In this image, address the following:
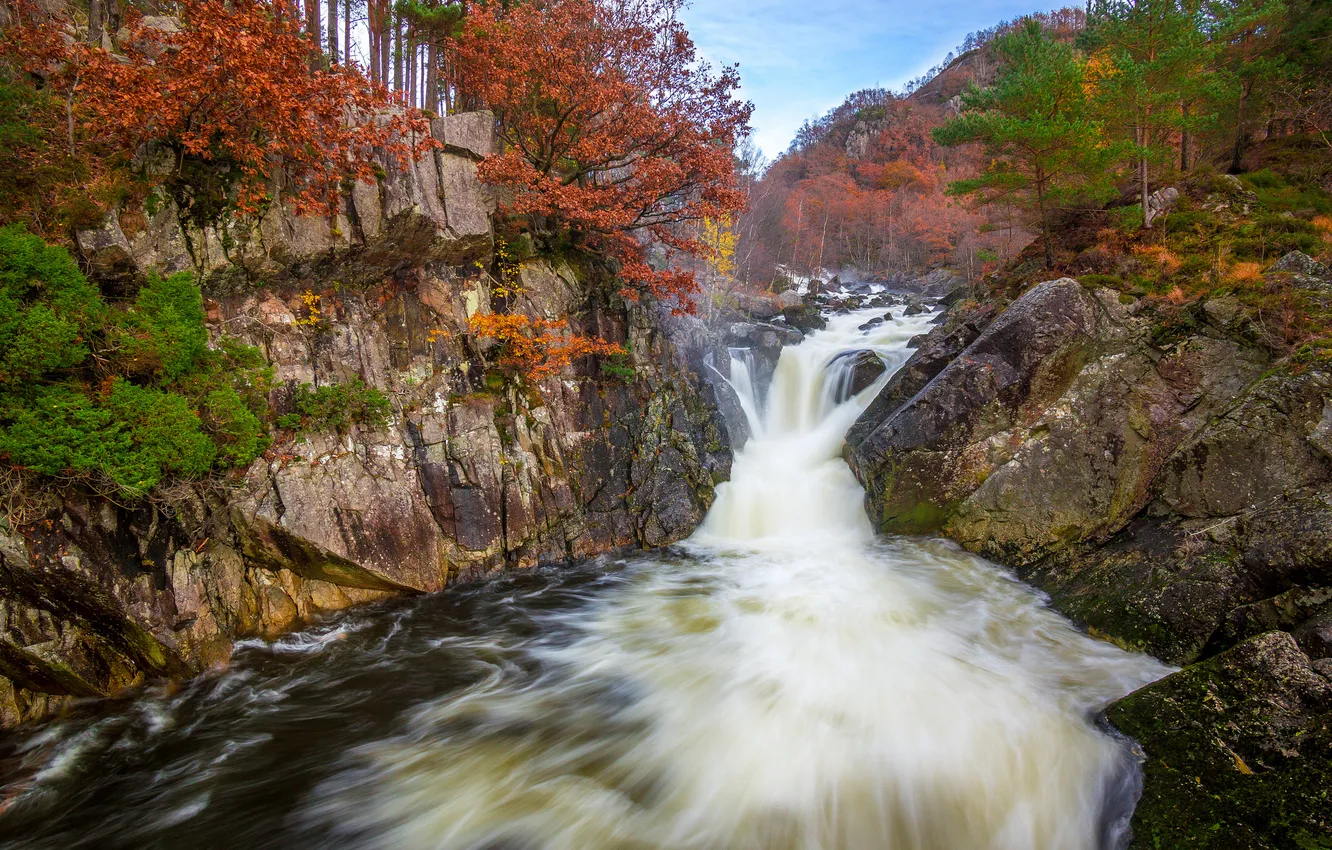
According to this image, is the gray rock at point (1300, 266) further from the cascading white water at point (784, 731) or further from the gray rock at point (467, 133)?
the gray rock at point (467, 133)

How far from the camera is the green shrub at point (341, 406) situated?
7395mm

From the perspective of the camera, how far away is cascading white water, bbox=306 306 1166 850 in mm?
4590

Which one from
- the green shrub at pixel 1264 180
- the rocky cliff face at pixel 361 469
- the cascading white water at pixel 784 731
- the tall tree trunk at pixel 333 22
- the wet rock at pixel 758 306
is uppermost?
the tall tree trunk at pixel 333 22

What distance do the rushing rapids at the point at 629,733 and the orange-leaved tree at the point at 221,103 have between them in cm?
631

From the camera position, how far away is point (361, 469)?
7.60m

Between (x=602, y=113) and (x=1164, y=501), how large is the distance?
11.3m

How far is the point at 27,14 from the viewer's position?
6457mm

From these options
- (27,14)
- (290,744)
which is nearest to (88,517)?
(290,744)

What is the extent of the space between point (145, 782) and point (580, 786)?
406cm

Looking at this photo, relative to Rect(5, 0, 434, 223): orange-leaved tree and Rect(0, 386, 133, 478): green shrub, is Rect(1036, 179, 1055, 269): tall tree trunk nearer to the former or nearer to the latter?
Rect(5, 0, 434, 223): orange-leaved tree

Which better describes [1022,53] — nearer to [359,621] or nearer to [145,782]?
[359,621]

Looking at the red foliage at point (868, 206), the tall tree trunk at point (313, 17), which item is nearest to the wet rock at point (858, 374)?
the tall tree trunk at point (313, 17)

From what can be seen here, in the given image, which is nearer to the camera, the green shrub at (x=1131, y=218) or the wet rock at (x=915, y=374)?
the green shrub at (x=1131, y=218)

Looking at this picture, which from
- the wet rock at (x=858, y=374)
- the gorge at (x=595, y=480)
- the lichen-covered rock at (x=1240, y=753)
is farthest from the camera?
the wet rock at (x=858, y=374)
